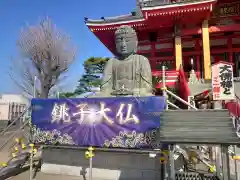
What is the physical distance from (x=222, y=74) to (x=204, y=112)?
4.35 metres

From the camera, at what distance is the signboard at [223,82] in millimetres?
7422

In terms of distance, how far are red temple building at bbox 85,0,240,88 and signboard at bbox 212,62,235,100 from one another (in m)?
2.85

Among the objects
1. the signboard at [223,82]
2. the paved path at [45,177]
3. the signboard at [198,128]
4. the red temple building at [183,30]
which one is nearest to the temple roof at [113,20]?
the red temple building at [183,30]

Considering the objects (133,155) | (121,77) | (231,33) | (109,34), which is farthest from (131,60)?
(231,33)

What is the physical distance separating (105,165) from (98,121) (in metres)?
1.40

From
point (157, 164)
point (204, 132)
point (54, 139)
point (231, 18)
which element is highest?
point (231, 18)

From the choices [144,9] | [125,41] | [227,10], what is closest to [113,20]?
[144,9]

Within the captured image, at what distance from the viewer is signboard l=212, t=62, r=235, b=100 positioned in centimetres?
742

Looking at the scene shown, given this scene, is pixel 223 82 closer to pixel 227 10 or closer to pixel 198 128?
pixel 198 128

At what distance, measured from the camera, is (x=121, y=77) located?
257 inches

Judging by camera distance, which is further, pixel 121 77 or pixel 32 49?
pixel 32 49

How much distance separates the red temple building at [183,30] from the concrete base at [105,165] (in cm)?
565

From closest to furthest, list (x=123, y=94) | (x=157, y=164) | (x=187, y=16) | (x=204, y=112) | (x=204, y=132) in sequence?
(x=204, y=132), (x=204, y=112), (x=157, y=164), (x=123, y=94), (x=187, y=16)

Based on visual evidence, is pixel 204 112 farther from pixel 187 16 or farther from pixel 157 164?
pixel 187 16
